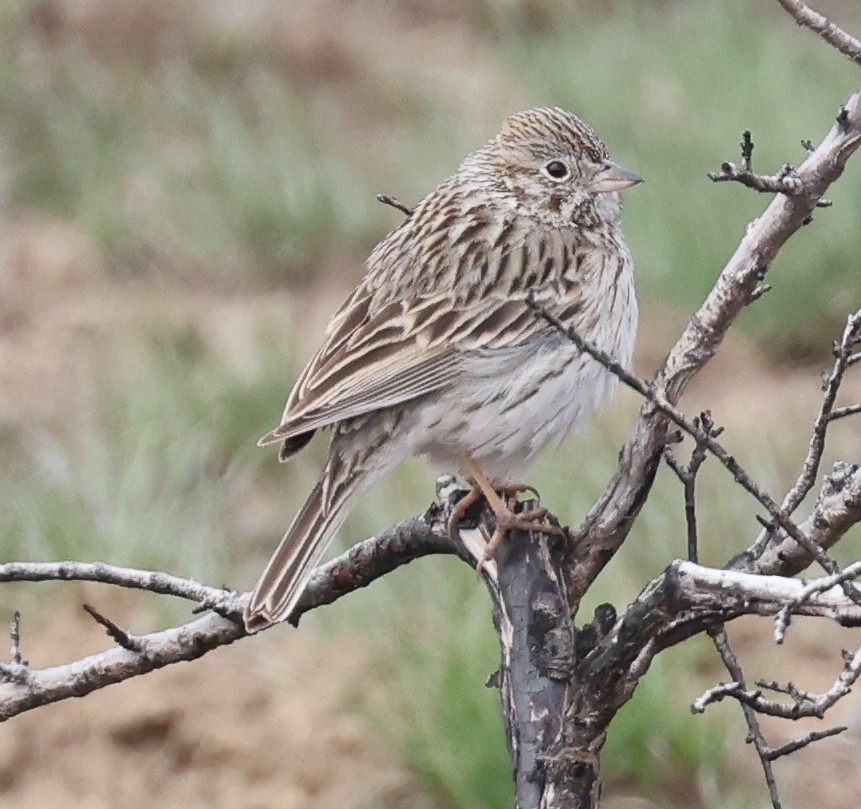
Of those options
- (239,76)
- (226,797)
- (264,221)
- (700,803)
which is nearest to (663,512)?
(700,803)

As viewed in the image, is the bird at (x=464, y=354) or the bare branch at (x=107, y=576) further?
the bird at (x=464, y=354)

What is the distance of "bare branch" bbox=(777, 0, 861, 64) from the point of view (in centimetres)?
260

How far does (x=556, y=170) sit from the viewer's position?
4.64 m

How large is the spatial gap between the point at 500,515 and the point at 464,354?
0.65m

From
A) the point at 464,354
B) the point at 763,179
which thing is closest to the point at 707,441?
the point at 763,179

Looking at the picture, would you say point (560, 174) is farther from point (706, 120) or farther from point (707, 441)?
point (706, 120)

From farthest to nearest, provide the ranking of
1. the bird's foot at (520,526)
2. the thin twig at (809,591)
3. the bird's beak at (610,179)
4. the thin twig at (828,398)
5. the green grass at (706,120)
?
1. the green grass at (706,120)
2. the bird's beak at (610,179)
3. the bird's foot at (520,526)
4. the thin twig at (828,398)
5. the thin twig at (809,591)

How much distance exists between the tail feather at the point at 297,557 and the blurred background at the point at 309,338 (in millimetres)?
1096

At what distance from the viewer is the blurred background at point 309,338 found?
516cm

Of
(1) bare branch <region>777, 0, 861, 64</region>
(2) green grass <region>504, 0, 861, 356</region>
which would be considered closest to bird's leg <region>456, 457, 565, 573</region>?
(1) bare branch <region>777, 0, 861, 64</region>

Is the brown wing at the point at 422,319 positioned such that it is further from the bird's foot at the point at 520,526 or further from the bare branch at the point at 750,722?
the bare branch at the point at 750,722

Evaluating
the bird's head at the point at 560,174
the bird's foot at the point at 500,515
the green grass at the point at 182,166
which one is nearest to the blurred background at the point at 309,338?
the green grass at the point at 182,166

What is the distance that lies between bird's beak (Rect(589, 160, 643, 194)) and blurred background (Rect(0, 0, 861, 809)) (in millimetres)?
1348

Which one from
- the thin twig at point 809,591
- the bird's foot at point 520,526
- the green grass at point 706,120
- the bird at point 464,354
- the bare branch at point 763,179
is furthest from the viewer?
the green grass at point 706,120
